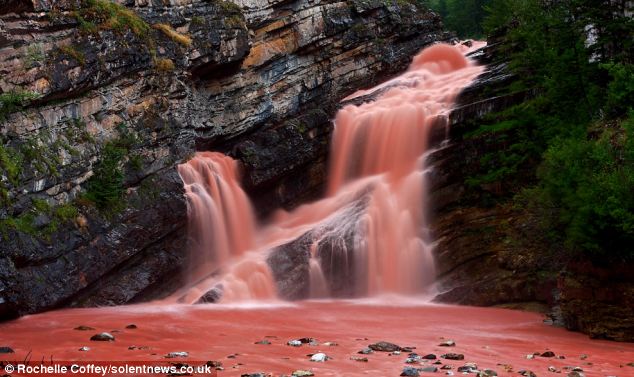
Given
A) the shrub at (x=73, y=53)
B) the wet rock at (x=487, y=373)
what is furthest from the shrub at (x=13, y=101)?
the wet rock at (x=487, y=373)

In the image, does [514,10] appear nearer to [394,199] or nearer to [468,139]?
[468,139]

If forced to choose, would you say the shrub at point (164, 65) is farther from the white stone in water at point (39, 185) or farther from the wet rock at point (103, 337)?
the wet rock at point (103, 337)

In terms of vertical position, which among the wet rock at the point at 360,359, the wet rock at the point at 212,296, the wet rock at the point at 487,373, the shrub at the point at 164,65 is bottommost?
the wet rock at the point at 212,296

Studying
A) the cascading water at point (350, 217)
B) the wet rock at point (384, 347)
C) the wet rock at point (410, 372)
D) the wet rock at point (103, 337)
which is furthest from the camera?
the cascading water at point (350, 217)

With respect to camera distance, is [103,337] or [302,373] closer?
[302,373]

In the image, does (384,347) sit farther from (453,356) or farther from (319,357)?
(319,357)

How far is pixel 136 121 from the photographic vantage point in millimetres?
27547

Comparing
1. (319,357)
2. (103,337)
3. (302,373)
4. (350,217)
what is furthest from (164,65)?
(302,373)

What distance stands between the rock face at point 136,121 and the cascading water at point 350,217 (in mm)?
1130

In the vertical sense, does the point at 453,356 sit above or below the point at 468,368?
below

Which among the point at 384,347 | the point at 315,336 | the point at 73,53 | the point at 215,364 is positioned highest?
the point at 73,53

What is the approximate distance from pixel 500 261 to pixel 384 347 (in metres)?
11.7

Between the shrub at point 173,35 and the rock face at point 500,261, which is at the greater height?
the shrub at point 173,35

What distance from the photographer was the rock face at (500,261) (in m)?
17.2
